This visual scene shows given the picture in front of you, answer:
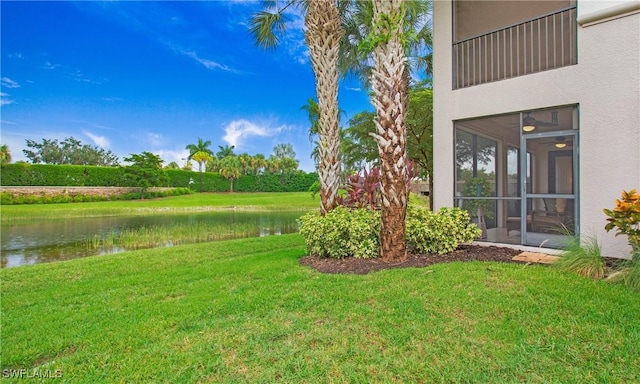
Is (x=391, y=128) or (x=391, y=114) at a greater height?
(x=391, y=114)

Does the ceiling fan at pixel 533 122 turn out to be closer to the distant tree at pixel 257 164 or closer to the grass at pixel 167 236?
the grass at pixel 167 236

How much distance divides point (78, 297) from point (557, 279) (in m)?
6.77

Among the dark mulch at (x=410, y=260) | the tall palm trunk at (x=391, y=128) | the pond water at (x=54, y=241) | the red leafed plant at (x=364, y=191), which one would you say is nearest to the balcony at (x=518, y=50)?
the tall palm trunk at (x=391, y=128)

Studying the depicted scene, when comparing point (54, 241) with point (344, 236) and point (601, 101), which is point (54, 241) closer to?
point (344, 236)

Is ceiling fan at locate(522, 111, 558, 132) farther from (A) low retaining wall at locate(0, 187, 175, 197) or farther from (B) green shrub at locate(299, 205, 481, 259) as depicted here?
(A) low retaining wall at locate(0, 187, 175, 197)

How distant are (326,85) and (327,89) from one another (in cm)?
9

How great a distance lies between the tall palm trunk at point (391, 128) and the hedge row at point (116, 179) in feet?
110

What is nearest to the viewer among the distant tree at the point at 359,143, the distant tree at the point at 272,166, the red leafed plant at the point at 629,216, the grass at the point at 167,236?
the red leafed plant at the point at 629,216

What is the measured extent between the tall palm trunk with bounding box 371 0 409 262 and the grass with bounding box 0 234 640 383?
2.76 ft

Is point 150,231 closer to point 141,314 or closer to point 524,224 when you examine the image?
point 141,314

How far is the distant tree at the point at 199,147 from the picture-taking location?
56688 millimetres

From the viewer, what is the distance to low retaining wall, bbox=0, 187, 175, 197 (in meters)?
26.7

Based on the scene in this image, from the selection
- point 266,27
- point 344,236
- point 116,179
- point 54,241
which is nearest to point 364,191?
point 344,236

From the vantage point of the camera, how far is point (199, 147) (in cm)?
5691
